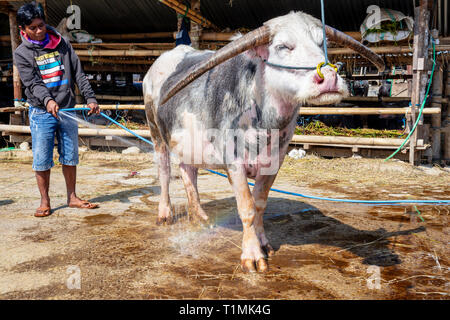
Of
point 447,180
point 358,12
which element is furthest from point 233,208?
point 358,12

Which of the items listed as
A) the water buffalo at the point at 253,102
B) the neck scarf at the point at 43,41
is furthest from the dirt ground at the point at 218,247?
the neck scarf at the point at 43,41

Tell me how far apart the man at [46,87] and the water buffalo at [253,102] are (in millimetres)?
1283

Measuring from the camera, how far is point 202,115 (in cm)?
285

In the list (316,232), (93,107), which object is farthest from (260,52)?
(93,107)

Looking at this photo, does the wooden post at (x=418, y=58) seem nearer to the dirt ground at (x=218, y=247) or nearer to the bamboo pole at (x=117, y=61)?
the dirt ground at (x=218, y=247)

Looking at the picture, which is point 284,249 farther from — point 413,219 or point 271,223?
point 413,219

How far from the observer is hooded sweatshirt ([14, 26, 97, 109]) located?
3.69 m

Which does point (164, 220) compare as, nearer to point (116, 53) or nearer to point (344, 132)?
point (344, 132)

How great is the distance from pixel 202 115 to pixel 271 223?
1251 mm

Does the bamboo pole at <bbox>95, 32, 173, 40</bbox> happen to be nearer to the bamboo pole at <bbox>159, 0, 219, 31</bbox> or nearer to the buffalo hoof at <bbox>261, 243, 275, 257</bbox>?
the bamboo pole at <bbox>159, 0, 219, 31</bbox>

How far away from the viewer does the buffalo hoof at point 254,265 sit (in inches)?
96.5

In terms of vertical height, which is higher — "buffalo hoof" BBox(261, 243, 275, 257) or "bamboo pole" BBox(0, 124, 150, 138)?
"bamboo pole" BBox(0, 124, 150, 138)

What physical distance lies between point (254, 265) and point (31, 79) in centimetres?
279

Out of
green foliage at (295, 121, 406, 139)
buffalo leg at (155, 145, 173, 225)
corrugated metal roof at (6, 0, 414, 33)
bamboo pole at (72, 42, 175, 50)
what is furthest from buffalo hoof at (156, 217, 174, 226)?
bamboo pole at (72, 42, 175, 50)
